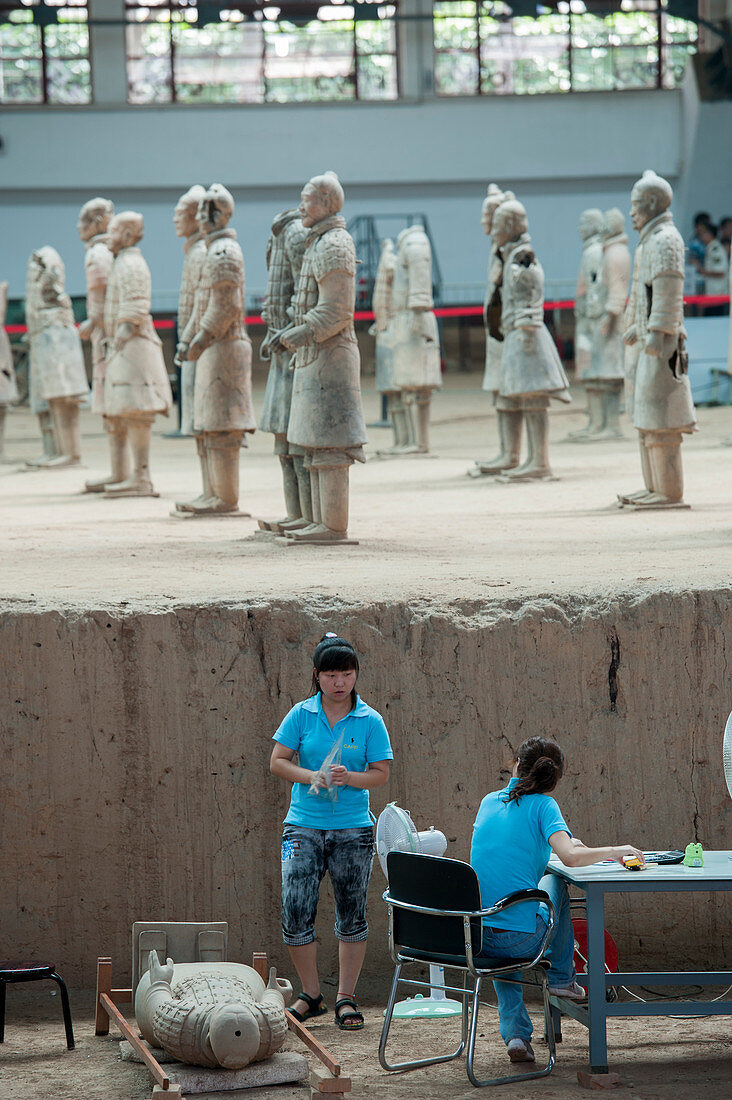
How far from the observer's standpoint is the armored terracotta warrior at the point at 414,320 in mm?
11289

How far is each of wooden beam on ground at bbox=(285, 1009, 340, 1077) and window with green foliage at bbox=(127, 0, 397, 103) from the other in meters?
16.6

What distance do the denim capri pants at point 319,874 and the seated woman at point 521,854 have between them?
1.48 ft

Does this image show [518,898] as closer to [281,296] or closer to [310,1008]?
[310,1008]

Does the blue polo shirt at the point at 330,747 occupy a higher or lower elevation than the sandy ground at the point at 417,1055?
higher

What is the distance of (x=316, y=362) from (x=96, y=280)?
3.47 m

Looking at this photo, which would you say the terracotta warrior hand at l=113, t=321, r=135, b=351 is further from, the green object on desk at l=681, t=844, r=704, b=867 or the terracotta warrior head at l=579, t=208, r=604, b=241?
the green object on desk at l=681, t=844, r=704, b=867

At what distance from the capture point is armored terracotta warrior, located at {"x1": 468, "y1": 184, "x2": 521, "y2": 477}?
368 inches

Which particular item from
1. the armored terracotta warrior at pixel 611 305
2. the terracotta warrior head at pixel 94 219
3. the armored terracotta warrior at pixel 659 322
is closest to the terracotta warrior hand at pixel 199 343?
the armored terracotta warrior at pixel 659 322

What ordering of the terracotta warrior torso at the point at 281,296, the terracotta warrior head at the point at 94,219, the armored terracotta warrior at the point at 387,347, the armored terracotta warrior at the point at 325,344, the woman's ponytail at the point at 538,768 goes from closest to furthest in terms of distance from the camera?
the woman's ponytail at the point at 538,768 → the armored terracotta warrior at the point at 325,344 → the terracotta warrior torso at the point at 281,296 → the terracotta warrior head at the point at 94,219 → the armored terracotta warrior at the point at 387,347

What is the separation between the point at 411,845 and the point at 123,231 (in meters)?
5.48

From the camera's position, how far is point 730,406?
14.2m

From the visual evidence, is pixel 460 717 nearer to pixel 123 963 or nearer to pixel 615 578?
pixel 615 578

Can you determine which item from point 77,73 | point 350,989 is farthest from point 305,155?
point 350,989

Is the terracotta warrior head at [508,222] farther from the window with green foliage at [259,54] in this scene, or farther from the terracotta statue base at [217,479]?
the window with green foliage at [259,54]
